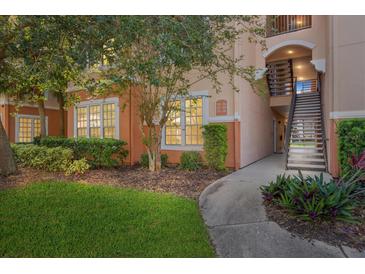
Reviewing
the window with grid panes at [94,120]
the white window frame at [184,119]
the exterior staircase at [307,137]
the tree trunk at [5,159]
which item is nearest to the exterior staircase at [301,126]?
the exterior staircase at [307,137]

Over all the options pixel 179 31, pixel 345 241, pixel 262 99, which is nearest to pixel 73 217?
pixel 179 31

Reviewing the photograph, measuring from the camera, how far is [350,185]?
4164mm

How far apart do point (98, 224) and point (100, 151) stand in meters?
4.70

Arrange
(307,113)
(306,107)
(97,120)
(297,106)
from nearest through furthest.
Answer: (97,120) < (307,113) < (306,107) < (297,106)

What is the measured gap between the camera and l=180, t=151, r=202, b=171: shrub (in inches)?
316

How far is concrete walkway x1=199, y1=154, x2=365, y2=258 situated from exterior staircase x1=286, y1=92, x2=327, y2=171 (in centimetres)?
365

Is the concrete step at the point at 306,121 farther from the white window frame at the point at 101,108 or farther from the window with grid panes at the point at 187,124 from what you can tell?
the white window frame at the point at 101,108

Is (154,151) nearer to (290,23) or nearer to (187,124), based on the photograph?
(187,124)

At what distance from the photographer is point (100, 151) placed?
809 cm

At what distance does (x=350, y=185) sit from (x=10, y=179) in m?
7.96

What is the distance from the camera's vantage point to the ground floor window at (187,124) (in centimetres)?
873

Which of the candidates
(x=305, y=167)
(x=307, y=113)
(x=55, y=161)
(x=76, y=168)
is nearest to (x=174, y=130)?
(x=76, y=168)

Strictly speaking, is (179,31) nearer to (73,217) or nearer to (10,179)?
(73,217)

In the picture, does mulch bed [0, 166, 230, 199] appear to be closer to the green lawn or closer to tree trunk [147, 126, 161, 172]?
tree trunk [147, 126, 161, 172]
